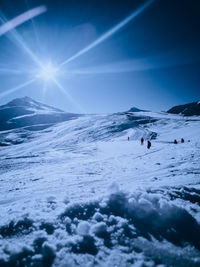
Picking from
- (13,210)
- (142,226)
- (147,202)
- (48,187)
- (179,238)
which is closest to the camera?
(179,238)

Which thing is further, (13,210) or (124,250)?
(13,210)

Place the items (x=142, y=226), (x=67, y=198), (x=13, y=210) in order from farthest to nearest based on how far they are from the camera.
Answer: (x=67, y=198) → (x=13, y=210) → (x=142, y=226)

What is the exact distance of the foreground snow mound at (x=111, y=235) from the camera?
1.98m

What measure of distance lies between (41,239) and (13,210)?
1.53 m

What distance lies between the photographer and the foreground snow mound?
1.98 m

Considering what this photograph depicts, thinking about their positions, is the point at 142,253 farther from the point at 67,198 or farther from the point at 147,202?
the point at 67,198

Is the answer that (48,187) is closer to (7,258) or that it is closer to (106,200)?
(106,200)

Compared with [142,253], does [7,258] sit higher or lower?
higher

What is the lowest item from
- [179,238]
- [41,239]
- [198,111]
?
[179,238]

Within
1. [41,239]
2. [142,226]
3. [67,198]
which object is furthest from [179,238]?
[67,198]

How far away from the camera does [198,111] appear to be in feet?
268

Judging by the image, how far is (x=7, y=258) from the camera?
196cm

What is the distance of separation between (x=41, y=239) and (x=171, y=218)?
2439 mm

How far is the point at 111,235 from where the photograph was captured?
2393mm
